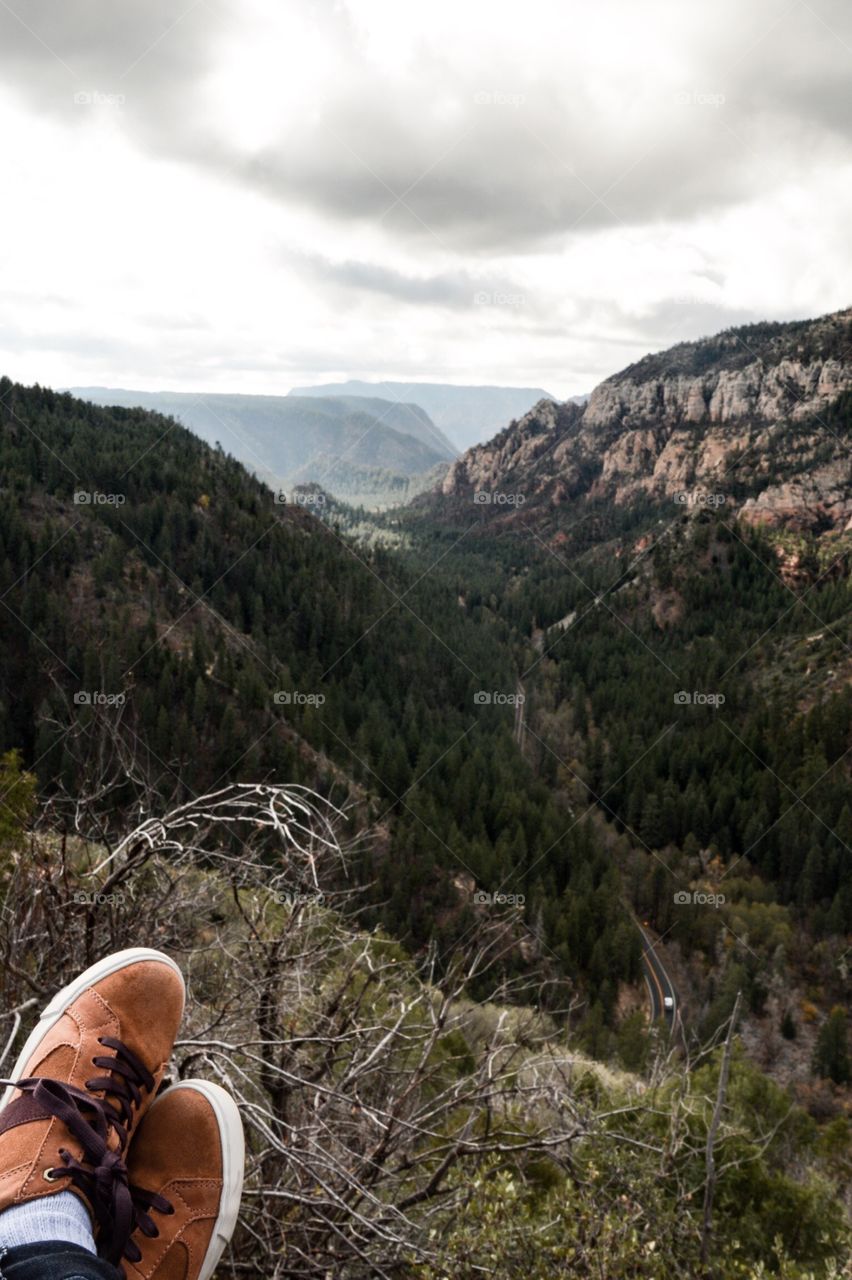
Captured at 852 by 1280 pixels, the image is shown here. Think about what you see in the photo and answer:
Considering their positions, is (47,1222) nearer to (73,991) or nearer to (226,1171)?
(226,1171)

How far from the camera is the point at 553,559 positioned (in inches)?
7111

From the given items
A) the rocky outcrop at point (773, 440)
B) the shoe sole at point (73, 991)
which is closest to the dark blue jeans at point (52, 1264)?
the shoe sole at point (73, 991)

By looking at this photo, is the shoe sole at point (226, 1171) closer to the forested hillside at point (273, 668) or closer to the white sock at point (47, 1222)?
the white sock at point (47, 1222)

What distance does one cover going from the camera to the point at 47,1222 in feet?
7.63

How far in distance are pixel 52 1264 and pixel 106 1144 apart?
717mm

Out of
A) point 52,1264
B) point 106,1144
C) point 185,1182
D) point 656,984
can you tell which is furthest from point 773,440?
point 52,1264

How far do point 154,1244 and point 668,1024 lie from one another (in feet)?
163

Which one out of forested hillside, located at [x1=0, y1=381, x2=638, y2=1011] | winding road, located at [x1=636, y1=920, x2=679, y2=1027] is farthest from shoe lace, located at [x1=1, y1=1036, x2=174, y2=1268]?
winding road, located at [x1=636, y1=920, x2=679, y2=1027]

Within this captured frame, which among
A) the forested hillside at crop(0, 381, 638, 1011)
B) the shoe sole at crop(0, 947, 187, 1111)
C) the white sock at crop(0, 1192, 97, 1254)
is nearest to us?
the white sock at crop(0, 1192, 97, 1254)

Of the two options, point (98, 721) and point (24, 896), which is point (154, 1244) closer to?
point (24, 896)

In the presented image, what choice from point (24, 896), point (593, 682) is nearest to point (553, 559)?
point (593, 682)

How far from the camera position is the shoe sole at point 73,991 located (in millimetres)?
2955

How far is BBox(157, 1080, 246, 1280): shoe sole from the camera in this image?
2.71m

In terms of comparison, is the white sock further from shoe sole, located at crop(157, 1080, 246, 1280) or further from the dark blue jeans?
shoe sole, located at crop(157, 1080, 246, 1280)
